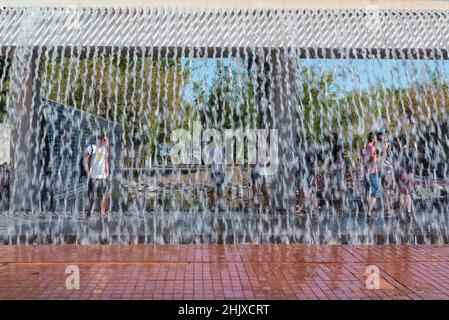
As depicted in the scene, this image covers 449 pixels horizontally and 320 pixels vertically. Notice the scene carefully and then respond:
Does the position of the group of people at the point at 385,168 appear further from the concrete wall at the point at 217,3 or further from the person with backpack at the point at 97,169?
the person with backpack at the point at 97,169

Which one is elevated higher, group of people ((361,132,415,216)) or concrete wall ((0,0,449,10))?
concrete wall ((0,0,449,10))

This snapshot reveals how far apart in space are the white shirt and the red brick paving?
2.37 m

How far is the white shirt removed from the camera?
9117 mm

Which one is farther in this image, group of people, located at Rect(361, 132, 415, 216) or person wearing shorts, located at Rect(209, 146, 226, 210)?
person wearing shorts, located at Rect(209, 146, 226, 210)

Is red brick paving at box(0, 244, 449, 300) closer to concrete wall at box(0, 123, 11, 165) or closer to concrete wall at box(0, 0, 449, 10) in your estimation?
concrete wall at box(0, 123, 11, 165)

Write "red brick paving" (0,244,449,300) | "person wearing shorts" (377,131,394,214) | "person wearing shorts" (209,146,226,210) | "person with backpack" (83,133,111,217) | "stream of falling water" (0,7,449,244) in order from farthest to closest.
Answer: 1. "person wearing shorts" (209,146,226,210)
2. "person wearing shorts" (377,131,394,214)
3. "person with backpack" (83,133,111,217)
4. "stream of falling water" (0,7,449,244)
5. "red brick paving" (0,244,449,300)

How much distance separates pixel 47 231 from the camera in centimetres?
757

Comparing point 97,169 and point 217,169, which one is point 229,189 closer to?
point 217,169

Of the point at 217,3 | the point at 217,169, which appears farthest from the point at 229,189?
the point at 217,3

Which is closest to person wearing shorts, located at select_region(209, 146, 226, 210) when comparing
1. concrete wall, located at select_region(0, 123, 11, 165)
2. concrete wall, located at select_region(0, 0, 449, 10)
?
concrete wall, located at select_region(0, 0, 449, 10)

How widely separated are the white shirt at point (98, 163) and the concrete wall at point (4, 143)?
123 inches

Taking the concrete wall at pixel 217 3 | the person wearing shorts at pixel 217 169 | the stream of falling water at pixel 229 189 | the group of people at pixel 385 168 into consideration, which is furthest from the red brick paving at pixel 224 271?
the concrete wall at pixel 217 3

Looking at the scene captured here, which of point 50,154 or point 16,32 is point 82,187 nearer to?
point 50,154

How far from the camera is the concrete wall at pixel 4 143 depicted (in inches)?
444
